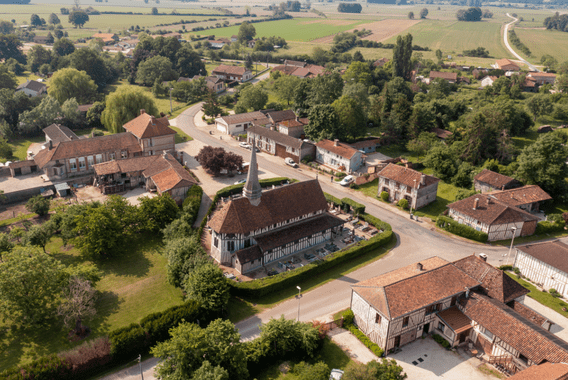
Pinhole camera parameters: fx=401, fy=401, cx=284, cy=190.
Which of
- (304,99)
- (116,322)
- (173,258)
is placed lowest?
(116,322)

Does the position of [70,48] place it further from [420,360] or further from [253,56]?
[420,360]

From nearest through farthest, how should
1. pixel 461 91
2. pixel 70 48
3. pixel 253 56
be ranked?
pixel 461 91, pixel 70 48, pixel 253 56

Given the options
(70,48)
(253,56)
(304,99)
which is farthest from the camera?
(253,56)

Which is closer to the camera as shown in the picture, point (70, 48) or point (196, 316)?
point (196, 316)

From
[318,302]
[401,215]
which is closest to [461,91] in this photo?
[401,215]

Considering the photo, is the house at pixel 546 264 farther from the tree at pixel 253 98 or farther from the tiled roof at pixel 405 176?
the tree at pixel 253 98

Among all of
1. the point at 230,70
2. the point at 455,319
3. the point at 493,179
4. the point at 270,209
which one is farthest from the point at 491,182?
the point at 230,70

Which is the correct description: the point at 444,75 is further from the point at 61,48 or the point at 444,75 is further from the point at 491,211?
the point at 61,48
